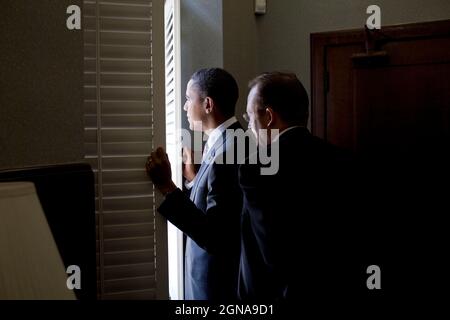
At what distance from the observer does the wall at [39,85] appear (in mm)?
926

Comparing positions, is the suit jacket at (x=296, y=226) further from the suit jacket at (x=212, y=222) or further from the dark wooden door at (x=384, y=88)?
the dark wooden door at (x=384, y=88)

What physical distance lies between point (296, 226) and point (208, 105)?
1.90 feet

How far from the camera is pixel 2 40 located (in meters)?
0.92

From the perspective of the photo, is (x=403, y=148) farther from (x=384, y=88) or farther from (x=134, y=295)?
(x=134, y=295)

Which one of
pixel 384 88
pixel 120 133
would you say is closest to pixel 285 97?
pixel 120 133

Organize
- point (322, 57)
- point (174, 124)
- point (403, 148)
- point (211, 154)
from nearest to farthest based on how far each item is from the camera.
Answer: point (211, 154) → point (174, 124) → point (403, 148) → point (322, 57)

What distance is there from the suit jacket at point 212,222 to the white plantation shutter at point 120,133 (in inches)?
3.9

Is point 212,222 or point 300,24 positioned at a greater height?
point 300,24

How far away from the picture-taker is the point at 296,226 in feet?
3.30

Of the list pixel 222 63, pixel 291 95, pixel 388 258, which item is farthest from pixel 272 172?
pixel 388 258

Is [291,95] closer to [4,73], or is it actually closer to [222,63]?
[4,73]

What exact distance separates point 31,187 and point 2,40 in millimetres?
519

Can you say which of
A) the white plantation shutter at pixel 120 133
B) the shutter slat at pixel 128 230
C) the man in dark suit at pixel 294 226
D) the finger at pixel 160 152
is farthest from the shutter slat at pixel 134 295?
the finger at pixel 160 152

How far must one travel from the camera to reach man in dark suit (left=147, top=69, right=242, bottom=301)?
120 centimetres
